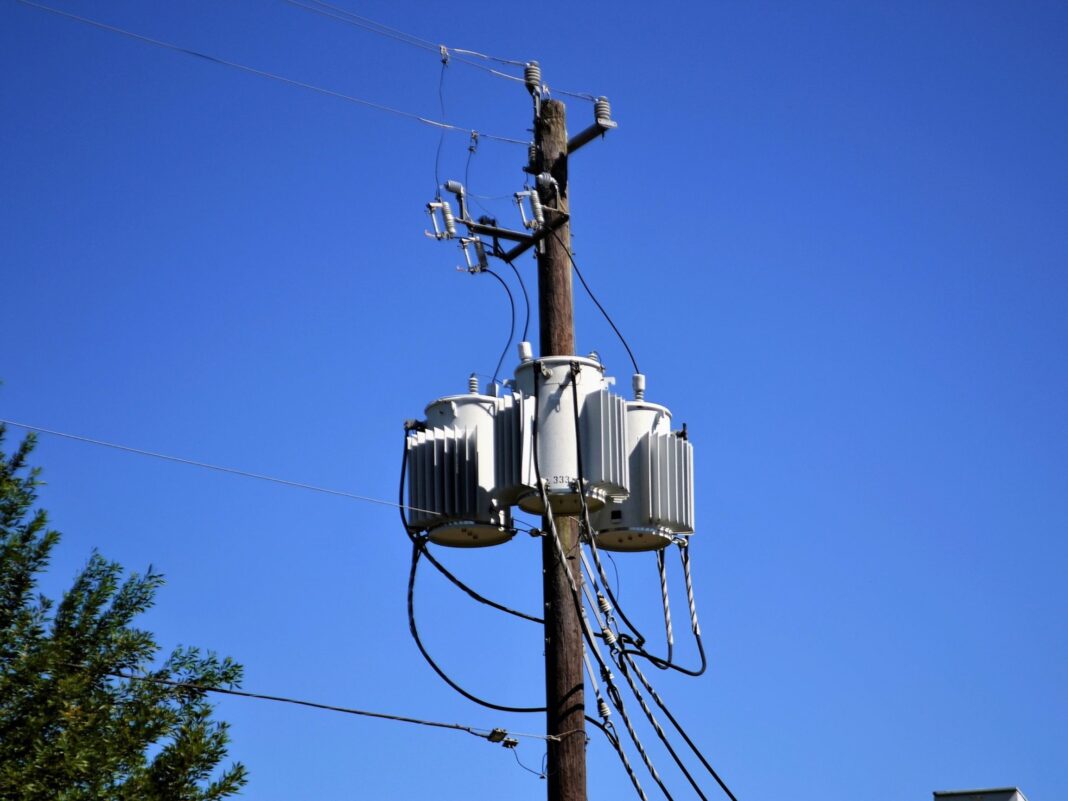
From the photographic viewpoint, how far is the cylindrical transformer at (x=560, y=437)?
52.1 ft

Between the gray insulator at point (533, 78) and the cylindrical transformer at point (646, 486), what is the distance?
2.97 meters

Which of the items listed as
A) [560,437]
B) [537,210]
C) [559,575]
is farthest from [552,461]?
[537,210]

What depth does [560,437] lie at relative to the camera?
16.0m

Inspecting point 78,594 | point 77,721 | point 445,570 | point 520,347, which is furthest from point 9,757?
point 520,347

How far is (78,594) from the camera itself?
53.3 ft

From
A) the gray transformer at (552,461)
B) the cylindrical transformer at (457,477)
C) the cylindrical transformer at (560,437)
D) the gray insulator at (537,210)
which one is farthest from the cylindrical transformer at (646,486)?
the gray insulator at (537,210)

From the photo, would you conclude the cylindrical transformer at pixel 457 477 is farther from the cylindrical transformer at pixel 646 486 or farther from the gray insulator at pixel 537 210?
the gray insulator at pixel 537 210

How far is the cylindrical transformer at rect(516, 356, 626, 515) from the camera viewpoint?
52.1 ft

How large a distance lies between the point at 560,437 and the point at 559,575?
1070 mm

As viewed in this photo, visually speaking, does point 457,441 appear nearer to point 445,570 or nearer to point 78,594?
point 445,570

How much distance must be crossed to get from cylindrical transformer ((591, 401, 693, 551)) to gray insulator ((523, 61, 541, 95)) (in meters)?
2.97

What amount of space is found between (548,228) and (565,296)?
0.65 meters

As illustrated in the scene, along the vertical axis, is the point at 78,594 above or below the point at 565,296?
below

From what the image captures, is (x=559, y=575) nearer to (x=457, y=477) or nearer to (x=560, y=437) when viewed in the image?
(x=560, y=437)
